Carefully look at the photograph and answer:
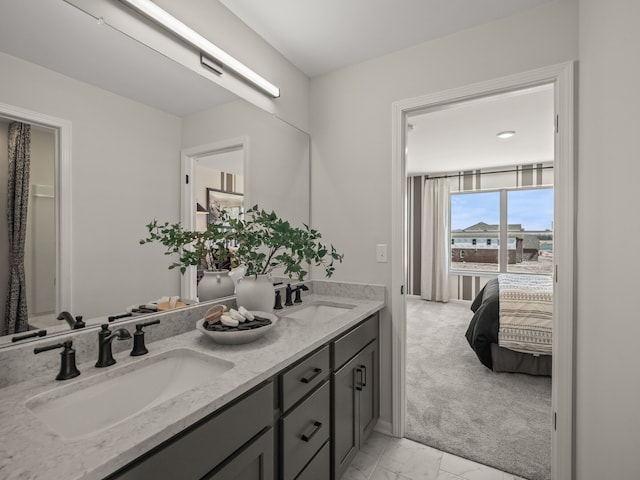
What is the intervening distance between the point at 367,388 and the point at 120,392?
1304 millimetres

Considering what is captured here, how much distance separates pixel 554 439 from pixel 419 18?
91.7 inches

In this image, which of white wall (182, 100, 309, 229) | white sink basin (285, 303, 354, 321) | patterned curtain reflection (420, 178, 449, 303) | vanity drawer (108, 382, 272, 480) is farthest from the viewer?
patterned curtain reflection (420, 178, 449, 303)

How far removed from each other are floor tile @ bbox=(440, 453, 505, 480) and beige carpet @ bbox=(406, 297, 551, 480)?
40 mm

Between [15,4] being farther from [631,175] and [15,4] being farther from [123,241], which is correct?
[631,175]

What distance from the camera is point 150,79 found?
1331 mm

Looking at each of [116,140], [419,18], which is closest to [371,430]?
[116,140]

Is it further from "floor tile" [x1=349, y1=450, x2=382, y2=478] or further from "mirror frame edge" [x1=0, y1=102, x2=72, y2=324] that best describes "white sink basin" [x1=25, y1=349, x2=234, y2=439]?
"floor tile" [x1=349, y1=450, x2=382, y2=478]

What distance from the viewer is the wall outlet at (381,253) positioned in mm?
2037

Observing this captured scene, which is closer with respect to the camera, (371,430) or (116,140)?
(116,140)

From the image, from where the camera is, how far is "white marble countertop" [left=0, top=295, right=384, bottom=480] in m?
0.58

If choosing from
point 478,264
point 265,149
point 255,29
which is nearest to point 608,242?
point 265,149

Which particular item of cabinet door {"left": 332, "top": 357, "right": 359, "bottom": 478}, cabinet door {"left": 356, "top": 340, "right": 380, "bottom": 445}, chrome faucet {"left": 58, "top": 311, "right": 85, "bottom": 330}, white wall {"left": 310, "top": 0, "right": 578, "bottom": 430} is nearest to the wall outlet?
white wall {"left": 310, "top": 0, "right": 578, "bottom": 430}

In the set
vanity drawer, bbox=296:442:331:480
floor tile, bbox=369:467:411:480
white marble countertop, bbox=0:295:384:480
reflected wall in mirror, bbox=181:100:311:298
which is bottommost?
floor tile, bbox=369:467:411:480

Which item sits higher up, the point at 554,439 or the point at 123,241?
the point at 123,241
